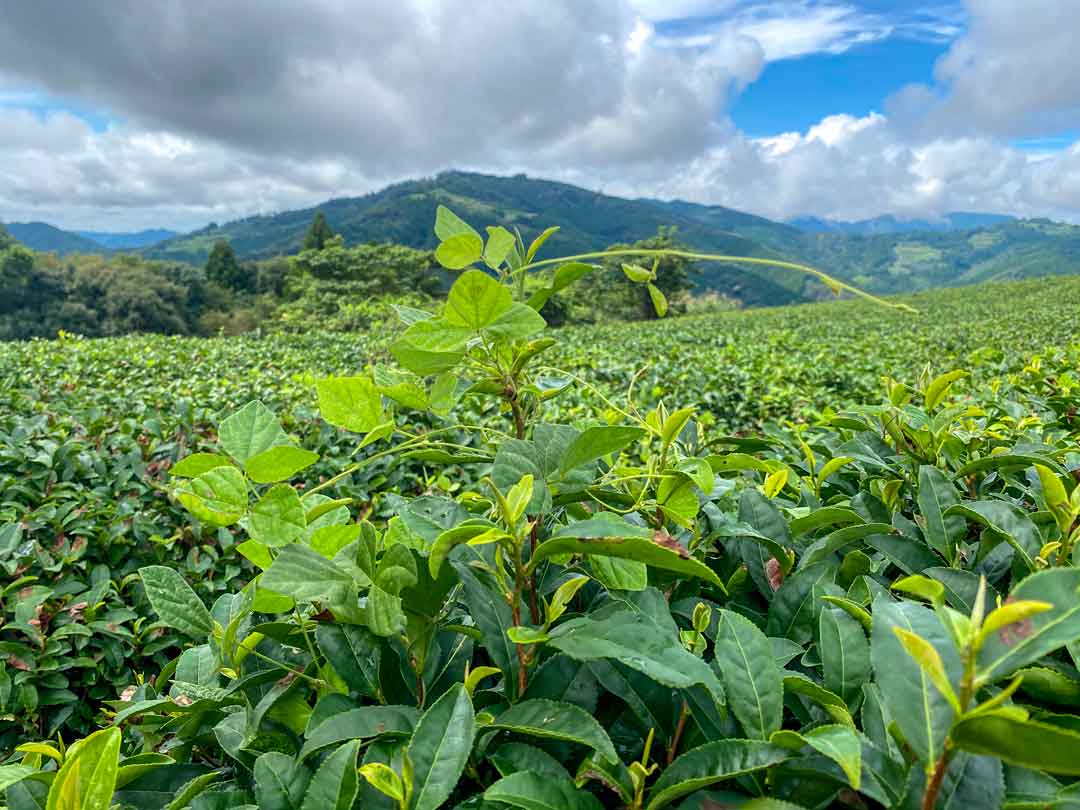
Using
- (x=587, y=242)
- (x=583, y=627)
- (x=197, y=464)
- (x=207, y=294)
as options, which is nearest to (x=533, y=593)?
(x=583, y=627)

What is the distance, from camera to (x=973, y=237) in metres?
200

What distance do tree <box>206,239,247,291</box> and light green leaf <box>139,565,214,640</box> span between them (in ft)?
200

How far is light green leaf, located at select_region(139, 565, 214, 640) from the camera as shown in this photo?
809mm

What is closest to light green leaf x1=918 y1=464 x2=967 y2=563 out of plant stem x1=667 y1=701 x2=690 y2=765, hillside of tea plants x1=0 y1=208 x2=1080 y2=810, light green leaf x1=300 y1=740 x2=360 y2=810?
hillside of tea plants x1=0 y1=208 x2=1080 y2=810

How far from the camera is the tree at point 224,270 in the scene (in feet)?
180

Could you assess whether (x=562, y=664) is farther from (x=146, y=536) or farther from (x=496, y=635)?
(x=146, y=536)

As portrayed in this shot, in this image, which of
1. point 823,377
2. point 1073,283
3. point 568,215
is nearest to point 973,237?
point 568,215

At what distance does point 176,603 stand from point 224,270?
204ft

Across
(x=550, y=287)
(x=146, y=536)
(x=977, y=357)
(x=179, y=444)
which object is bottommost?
(x=146, y=536)

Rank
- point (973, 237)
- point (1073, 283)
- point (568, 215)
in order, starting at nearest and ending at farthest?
point (1073, 283), point (568, 215), point (973, 237)

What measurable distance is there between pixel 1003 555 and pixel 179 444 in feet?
11.6

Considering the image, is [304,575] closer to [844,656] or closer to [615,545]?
[615,545]

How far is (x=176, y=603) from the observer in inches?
32.5

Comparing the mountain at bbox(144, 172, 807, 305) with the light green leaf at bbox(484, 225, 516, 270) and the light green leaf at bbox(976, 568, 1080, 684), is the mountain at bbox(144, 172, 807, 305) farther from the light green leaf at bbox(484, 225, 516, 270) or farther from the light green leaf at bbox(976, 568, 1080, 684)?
the light green leaf at bbox(976, 568, 1080, 684)
